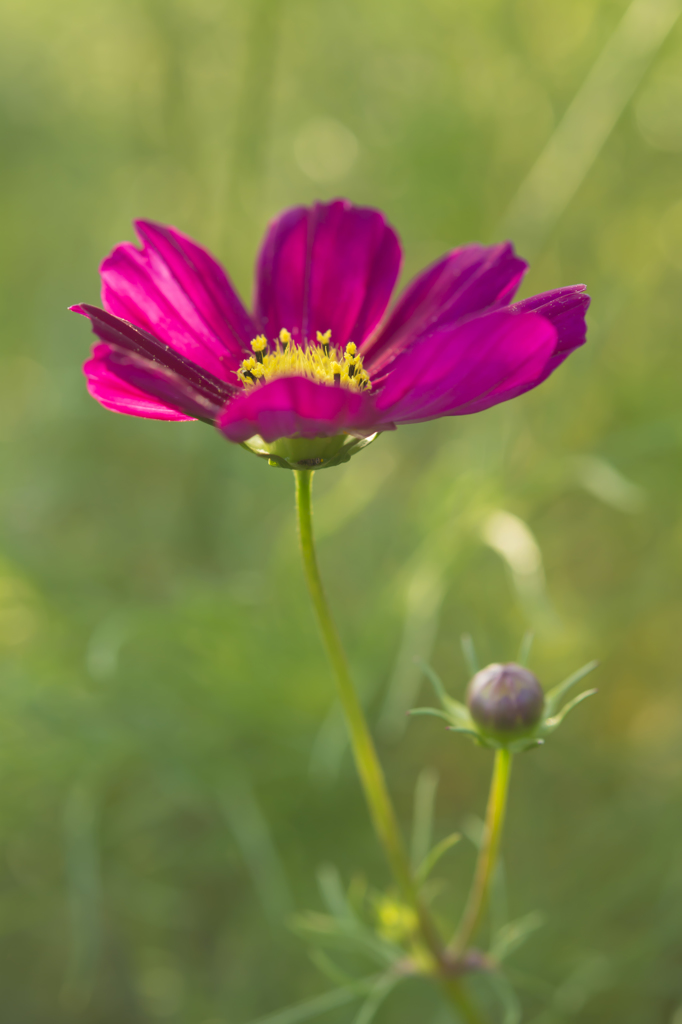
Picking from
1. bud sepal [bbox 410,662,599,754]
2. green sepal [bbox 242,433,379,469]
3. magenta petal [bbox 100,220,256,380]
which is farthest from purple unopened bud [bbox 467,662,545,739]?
magenta petal [bbox 100,220,256,380]

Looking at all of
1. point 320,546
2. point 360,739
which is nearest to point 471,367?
point 360,739

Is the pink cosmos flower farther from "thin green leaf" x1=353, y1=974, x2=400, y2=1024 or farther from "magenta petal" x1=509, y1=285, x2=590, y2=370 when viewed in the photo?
"thin green leaf" x1=353, y1=974, x2=400, y2=1024

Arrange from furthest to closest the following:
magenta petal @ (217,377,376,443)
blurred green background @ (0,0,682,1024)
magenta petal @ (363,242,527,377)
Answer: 1. blurred green background @ (0,0,682,1024)
2. magenta petal @ (363,242,527,377)
3. magenta petal @ (217,377,376,443)

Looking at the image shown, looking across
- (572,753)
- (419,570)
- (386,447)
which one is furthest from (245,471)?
(572,753)

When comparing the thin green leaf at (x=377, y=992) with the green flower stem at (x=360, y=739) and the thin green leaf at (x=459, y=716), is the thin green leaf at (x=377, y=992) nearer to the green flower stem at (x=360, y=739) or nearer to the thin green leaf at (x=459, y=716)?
the green flower stem at (x=360, y=739)

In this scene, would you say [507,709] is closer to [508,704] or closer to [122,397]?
[508,704]

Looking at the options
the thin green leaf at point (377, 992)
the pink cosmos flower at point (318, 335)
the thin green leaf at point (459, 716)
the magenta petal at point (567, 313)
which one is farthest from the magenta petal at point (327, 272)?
the thin green leaf at point (377, 992)

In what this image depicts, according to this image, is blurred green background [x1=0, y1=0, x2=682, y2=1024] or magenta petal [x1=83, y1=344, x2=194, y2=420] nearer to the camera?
magenta petal [x1=83, y1=344, x2=194, y2=420]
